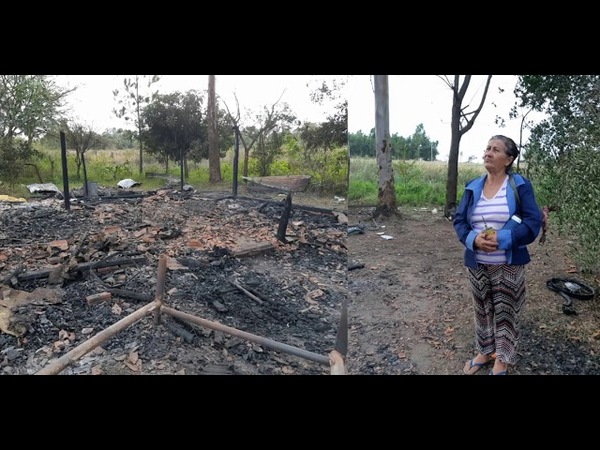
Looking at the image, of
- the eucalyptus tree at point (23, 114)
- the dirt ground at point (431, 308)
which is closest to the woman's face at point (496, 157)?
the dirt ground at point (431, 308)

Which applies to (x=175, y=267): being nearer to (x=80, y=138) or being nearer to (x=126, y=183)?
(x=126, y=183)

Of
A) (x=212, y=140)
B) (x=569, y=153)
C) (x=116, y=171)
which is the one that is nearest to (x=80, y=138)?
(x=116, y=171)

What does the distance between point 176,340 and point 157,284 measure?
0.32 m

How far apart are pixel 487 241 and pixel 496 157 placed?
0.99ft

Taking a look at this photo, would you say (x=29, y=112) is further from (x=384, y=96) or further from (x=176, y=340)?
(x=384, y=96)

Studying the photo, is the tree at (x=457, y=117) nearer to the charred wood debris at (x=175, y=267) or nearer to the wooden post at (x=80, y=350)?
the charred wood debris at (x=175, y=267)

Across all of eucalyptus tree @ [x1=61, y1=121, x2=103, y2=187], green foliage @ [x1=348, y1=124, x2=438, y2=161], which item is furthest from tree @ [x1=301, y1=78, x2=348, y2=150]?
eucalyptus tree @ [x1=61, y1=121, x2=103, y2=187]

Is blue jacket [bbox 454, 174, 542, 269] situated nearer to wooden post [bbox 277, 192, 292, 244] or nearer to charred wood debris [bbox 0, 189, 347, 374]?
charred wood debris [bbox 0, 189, 347, 374]

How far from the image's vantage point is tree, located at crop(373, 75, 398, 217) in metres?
2.10

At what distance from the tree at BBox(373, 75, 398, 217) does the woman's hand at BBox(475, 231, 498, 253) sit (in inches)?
35.4

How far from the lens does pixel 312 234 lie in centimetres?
251

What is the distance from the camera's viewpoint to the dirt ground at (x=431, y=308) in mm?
1863

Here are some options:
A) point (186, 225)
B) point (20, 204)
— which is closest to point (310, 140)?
point (186, 225)

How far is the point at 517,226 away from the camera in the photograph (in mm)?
1485
